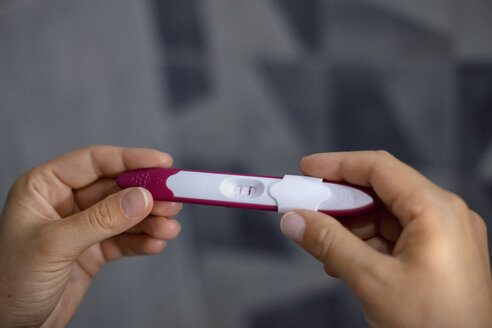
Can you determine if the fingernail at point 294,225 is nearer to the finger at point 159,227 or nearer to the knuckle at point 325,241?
the knuckle at point 325,241

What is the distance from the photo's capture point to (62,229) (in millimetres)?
540

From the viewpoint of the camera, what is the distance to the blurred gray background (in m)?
0.79

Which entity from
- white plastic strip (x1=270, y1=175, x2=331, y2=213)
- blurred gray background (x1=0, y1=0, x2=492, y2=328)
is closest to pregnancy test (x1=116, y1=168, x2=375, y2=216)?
white plastic strip (x1=270, y1=175, x2=331, y2=213)

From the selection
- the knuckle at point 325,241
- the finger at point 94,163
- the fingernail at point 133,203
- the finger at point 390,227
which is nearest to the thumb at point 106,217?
the fingernail at point 133,203

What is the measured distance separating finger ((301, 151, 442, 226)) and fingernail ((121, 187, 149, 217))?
0.27 m

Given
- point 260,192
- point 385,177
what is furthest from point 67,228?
point 385,177

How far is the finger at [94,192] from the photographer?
2.38 feet

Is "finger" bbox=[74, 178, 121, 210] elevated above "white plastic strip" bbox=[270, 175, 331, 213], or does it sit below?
below

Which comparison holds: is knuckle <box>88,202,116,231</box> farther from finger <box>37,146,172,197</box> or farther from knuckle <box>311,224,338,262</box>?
knuckle <box>311,224,338,262</box>

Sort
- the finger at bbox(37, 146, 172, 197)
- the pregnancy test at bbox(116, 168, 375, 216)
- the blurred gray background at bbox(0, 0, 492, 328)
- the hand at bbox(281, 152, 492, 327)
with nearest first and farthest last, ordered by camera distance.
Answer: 1. the hand at bbox(281, 152, 492, 327)
2. the pregnancy test at bbox(116, 168, 375, 216)
3. the finger at bbox(37, 146, 172, 197)
4. the blurred gray background at bbox(0, 0, 492, 328)

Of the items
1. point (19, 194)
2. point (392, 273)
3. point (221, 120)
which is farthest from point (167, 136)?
point (392, 273)

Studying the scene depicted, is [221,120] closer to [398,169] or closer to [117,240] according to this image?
[117,240]

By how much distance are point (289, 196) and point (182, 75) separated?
637mm

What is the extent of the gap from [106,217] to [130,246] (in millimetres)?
259
